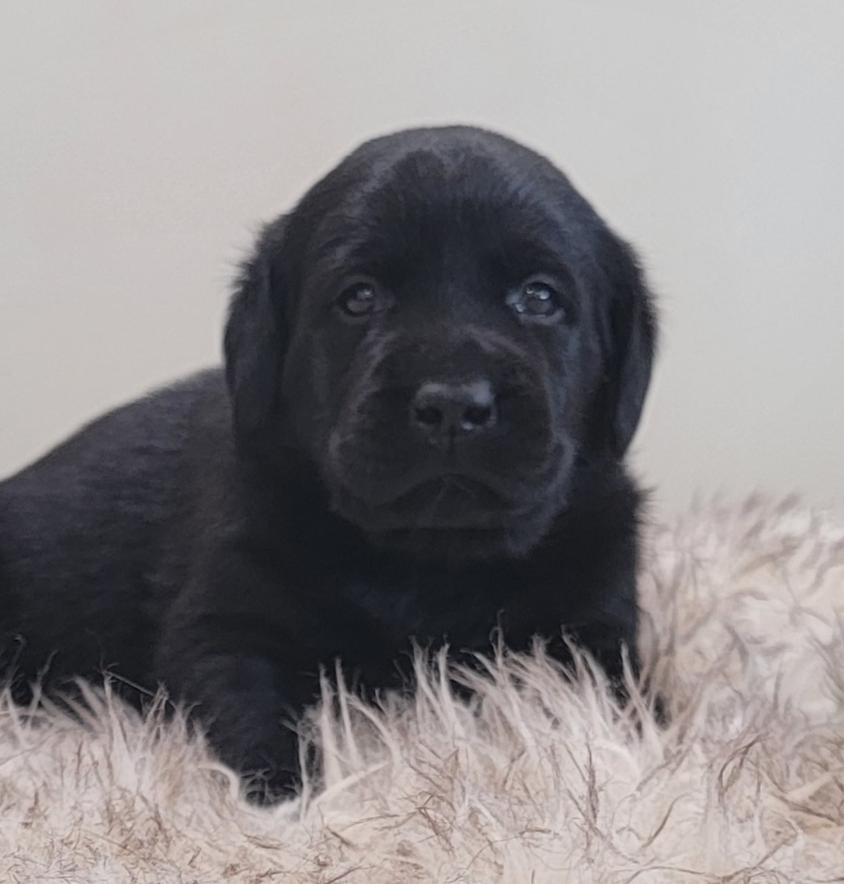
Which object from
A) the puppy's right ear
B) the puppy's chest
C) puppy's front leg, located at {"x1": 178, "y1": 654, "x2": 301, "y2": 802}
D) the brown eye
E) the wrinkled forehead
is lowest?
puppy's front leg, located at {"x1": 178, "y1": 654, "x2": 301, "y2": 802}

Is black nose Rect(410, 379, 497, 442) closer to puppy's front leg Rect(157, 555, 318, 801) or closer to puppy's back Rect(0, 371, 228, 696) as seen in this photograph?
puppy's front leg Rect(157, 555, 318, 801)

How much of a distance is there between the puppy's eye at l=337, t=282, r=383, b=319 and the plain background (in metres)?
0.79

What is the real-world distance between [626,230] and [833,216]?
0.31 m

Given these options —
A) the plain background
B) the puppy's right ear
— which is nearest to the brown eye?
the puppy's right ear

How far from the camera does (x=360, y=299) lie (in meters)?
1.24

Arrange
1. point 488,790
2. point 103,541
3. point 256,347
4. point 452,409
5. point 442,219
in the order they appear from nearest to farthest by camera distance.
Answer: point 488,790 → point 452,409 → point 442,219 → point 256,347 → point 103,541

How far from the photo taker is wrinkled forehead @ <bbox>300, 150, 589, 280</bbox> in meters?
1.21

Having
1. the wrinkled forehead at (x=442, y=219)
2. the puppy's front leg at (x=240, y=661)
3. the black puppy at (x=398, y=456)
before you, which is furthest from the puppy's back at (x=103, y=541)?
the wrinkled forehead at (x=442, y=219)

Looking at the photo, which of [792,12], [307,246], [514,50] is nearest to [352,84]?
[514,50]

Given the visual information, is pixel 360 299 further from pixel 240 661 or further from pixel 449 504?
pixel 240 661

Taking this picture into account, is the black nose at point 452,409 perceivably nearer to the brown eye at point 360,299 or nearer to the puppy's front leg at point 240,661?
the brown eye at point 360,299

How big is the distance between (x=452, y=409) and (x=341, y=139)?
3.44ft

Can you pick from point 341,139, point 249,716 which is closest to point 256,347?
point 249,716

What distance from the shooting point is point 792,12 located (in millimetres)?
2016
